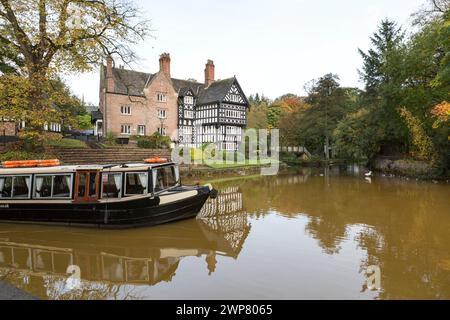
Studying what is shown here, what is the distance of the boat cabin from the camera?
11789mm

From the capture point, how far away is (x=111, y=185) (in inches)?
465

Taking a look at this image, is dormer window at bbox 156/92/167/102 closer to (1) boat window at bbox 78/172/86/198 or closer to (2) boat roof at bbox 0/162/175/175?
(2) boat roof at bbox 0/162/175/175

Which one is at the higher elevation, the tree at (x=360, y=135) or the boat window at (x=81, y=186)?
the tree at (x=360, y=135)

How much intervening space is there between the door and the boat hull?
8.7 inches

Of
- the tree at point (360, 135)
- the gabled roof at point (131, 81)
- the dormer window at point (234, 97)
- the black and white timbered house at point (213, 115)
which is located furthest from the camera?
the dormer window at point (234, 97)

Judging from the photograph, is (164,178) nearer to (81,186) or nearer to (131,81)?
(81,186)

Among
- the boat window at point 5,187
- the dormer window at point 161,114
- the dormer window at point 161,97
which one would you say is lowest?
the boat window at point 5,187

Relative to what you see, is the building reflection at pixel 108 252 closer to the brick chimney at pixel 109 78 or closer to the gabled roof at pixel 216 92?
the brick chimney at pixel 109 78

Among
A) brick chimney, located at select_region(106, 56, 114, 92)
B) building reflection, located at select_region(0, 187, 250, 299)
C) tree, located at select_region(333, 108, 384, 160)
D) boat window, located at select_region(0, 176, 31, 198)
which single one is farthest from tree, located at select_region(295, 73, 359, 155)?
boat window, located at select_region(0, 176, 31, 198)

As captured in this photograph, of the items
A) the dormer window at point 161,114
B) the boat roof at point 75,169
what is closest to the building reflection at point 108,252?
the boat roof at point 75,169

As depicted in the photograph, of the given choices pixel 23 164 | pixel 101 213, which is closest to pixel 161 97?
pixel 23 164

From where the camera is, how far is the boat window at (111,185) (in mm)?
11789

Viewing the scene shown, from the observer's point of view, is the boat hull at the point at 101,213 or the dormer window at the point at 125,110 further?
the dormer window at the point at 125,110
